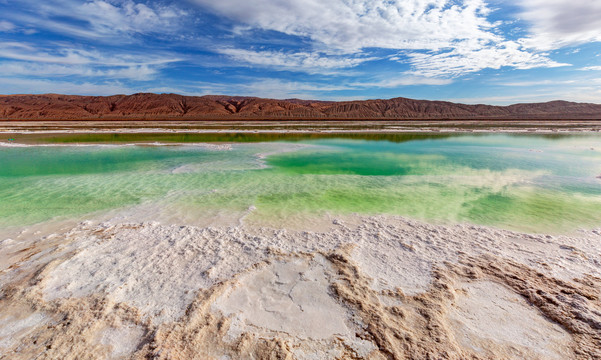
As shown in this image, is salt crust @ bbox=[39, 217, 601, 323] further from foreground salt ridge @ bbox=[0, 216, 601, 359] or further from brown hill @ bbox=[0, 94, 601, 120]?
brown hill @ bbox=[0, 94, 601, 120]

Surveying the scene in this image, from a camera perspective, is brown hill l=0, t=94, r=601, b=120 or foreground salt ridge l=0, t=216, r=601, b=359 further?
brown hill l=0, t=94, r=601, b=120

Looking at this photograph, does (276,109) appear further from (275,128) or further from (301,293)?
(301,293)

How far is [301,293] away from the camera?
3887mm

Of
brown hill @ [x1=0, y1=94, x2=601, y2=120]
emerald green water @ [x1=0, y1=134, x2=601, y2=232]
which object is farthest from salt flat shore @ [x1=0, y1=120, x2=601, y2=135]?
brown hill @ [x1=0, y1=94, x2=601, y2=120]

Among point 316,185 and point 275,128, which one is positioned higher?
point 275,128

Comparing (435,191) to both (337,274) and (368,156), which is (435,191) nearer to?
(337,274)

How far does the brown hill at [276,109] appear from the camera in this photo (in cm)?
7794

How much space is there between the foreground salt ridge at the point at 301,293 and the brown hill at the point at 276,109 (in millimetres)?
71927

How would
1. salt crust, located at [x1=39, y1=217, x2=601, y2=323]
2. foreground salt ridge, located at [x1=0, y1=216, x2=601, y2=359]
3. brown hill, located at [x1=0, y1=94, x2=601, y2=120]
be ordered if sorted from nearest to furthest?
foreground salt ridge, located at [x1=0, y1=216, x2=601, y2=359] → salt crust, located at [x1=39, y1=217, x2=601, y2=323] → brown hill, located at [x1=0, y1=94, x2=601, y2=120]

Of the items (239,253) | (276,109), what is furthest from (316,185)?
(276,109)

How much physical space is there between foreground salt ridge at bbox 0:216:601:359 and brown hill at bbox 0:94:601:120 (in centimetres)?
7193

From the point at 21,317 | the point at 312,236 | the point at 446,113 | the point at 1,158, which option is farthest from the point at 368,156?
the point at 446,113

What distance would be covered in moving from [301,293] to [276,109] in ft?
280

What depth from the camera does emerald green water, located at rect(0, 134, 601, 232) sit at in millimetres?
7227
